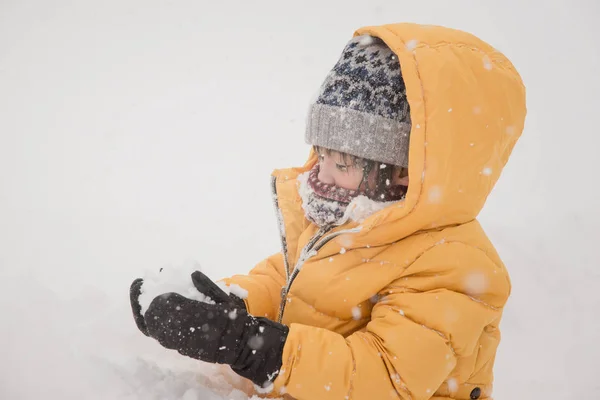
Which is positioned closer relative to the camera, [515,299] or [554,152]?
[515,299]

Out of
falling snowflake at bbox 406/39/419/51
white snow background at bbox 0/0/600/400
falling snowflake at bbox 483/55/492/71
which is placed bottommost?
white snow background at bbox 0/0/600/400

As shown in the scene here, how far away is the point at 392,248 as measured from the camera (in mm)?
1373

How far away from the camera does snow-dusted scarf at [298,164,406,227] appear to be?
53.6 inches

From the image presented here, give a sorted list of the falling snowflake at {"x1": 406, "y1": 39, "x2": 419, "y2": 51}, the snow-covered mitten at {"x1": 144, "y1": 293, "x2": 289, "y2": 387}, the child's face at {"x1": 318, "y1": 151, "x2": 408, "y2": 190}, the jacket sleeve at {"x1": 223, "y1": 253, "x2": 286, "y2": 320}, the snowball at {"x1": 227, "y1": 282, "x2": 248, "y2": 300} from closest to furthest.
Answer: the snow-covered mitten at {"x1": 144, "y1": 293, "x2": 289, "y2": 387}, the falling snowflake at {"x1": 406, "y1": 39, "x2": 419, "y2": 51}, the child's face at {"x1": 318, "y1": 151, "x2": 408, "y2": 190}, the snowball at {"x1": 227, "y1": 282, "x2": 248, "y2": 300}, the jacket sleeve at {"x1": 223, "y1": 253, "x2": 286, "y2": 320}

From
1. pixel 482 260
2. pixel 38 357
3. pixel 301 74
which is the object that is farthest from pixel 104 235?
pixel 301 74

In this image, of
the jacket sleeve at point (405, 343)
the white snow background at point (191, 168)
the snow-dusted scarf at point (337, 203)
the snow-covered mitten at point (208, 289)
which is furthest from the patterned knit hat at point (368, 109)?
the white snow background at point (191, 168)

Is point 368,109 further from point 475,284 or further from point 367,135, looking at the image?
point 475,284

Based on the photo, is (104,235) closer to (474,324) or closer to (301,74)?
(474,324)

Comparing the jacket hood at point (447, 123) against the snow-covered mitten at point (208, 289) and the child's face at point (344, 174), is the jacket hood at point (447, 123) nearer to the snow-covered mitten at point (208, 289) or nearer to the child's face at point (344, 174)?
the child's face at point (344, 174)

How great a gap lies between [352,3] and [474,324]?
624 centimetres

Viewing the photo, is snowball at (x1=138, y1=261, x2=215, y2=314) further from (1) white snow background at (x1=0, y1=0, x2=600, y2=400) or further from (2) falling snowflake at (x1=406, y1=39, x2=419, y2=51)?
(2) falling snowflake at (x1=406, y1=39, x2=419, y2=51)

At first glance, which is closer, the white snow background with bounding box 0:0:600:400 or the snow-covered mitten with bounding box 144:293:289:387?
the snow-covered mitten with bounding box 144:293:289:387

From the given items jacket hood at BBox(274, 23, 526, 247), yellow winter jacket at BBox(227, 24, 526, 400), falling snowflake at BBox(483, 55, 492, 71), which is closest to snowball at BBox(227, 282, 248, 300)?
yellow winter jacket at BBox(227, 24, 526, 400)

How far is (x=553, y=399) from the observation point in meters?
2.25
